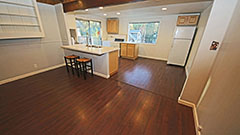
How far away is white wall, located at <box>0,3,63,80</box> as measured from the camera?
2582 mm

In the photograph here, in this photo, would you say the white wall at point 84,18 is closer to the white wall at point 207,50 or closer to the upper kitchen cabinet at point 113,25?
the upper kitchen cabinet at point 113,25

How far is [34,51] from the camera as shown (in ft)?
10.1

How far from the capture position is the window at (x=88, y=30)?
4.41 metres

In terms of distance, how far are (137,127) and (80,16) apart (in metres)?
5.00

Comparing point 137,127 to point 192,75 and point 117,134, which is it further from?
point 192,75

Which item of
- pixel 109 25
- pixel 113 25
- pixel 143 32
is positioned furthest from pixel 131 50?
pixel 109 25

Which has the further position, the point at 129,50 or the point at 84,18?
the point at 129,50

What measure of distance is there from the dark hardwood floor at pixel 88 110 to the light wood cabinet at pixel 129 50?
2.70 m

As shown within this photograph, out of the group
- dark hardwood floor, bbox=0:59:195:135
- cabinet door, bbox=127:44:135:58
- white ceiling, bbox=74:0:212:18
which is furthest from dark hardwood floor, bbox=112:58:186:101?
white ceiling, bbox=74:0:212:18

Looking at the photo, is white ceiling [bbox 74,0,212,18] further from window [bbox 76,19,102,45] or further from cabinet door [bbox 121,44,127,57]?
cabinet door [bbox 121,44,127,57]

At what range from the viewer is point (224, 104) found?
98 cm

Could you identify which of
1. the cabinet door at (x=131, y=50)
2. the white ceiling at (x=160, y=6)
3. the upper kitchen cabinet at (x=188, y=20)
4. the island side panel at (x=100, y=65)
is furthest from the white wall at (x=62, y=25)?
the upper kitchen cabinet at (x=188, y=20)

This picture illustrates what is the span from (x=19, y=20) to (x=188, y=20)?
5.89 meters

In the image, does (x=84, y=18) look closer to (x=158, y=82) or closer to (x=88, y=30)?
(x=88, y=30)
